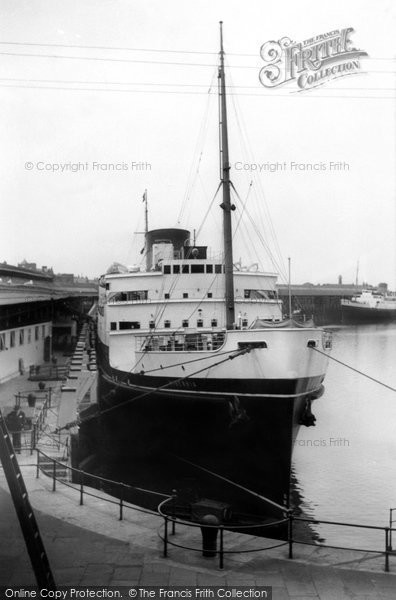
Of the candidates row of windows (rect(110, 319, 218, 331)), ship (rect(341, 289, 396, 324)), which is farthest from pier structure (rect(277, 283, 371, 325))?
row of windows (rect(110, 319, 218, 331))

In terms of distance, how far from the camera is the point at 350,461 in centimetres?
1934

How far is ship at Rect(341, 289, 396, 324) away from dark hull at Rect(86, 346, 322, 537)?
81.2 metres

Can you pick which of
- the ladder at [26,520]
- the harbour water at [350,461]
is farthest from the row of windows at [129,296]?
the ladder at [26,520]

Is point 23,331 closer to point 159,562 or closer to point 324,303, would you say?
point 159,562

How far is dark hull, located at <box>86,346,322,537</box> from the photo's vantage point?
1393cm

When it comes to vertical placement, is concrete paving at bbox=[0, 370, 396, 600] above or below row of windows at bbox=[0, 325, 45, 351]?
below

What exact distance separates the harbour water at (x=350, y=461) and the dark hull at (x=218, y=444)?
205 centimetres

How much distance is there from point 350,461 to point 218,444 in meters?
6.98

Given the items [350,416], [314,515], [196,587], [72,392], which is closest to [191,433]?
[314,515]

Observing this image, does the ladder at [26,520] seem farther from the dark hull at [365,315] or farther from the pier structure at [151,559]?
the dark hull at [365,315]

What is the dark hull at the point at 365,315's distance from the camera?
93.1m

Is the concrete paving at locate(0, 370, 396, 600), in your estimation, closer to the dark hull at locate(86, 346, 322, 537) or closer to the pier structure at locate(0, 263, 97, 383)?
the dark hull at locate(86, 346, 322, 537)

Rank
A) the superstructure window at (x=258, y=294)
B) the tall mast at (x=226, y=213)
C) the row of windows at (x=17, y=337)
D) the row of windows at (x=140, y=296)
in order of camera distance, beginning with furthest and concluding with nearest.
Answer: the row of windows at (x=17, y=337) < the superstructure window at (x=258, y=294) < the row of windows at (x=140, y=296) < the tall mast at (x=226, y=213)

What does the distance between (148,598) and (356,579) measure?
2395 mm
